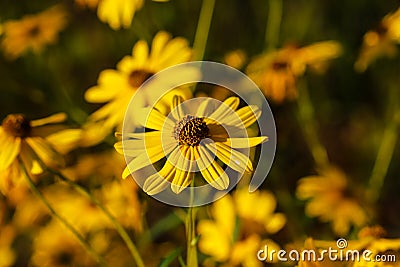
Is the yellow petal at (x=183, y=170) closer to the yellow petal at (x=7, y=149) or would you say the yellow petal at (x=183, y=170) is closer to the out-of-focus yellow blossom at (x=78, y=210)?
the yellow petal at (x=7, y=149)

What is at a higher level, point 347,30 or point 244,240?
point 347,30

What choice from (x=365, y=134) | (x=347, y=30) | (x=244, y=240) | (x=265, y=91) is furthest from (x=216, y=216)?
(x=347, y=30)

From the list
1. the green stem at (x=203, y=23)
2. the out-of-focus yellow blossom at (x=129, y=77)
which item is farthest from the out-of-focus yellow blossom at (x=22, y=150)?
the green stem at (x=203, y=23)

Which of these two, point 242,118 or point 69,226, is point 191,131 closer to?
point 242,118

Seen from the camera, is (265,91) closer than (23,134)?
No

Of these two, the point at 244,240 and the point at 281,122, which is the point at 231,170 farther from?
the point at 281,122

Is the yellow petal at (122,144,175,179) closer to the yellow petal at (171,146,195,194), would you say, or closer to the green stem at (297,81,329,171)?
the yellow petal at (171,146,195,194)
